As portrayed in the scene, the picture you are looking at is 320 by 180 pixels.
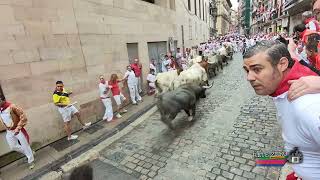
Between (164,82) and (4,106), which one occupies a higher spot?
(4,106)

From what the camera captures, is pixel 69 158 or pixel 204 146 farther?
pixel 69 158

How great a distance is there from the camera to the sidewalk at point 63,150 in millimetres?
5109

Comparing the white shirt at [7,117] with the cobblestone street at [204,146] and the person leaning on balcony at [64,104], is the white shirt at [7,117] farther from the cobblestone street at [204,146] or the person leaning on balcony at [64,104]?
the cobblestone street at [204,146]

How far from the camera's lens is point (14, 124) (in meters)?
5.09

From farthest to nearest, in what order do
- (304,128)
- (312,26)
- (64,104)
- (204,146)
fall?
(64,104)
(204,146)
(312,26)
(304,128)

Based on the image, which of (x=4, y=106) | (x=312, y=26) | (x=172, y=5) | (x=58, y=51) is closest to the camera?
(x=312, y=26)

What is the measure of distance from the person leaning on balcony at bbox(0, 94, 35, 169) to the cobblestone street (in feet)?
5.87

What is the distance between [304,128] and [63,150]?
606 cm

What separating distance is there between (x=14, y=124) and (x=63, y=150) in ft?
4.84

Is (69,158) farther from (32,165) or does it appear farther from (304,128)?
(304,128)

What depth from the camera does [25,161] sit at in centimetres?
561

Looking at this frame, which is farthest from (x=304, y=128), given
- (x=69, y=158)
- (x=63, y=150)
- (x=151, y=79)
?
(x=151, y=79)

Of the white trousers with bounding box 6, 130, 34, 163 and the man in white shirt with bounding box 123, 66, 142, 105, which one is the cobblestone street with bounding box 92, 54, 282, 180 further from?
the man in white shirt with bounding box 123, 66, 142, 105

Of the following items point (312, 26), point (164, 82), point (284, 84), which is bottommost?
point (164, 82)
